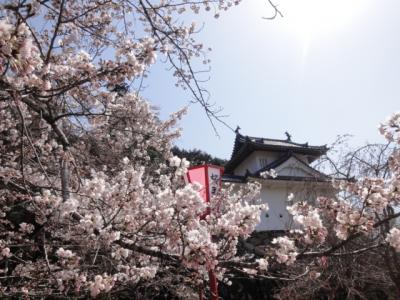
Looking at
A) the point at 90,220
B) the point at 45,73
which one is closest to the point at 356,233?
the point at 90,220

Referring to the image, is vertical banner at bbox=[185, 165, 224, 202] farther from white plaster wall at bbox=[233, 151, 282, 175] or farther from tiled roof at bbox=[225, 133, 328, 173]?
white plaster wall at bbox=[233, 151, 282, 175]

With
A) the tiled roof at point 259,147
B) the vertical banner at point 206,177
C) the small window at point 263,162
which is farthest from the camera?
the small window at point 263,162

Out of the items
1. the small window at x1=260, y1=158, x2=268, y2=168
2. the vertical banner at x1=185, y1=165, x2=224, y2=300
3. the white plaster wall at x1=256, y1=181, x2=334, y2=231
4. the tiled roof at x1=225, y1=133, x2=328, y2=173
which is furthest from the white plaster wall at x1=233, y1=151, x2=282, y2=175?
the vertical banner at x1=185, y1=165, x2=224, y2=300

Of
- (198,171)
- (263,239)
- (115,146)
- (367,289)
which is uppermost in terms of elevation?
(115,146)

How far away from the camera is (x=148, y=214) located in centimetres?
358

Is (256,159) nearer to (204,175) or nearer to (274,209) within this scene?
(274,209)

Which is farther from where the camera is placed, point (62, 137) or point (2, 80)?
point (62, 137)

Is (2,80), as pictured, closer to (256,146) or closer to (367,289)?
(367,289)

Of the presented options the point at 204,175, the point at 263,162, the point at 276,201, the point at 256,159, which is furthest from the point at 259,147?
the point at 204,175

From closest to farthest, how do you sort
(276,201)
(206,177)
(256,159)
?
(206,177) < (276,201) < (256,159)

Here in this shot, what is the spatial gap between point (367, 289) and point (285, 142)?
1699cm

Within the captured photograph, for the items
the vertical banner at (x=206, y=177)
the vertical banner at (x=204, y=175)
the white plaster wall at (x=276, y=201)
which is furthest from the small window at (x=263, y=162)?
the vertical banner at (x=204, y=175)

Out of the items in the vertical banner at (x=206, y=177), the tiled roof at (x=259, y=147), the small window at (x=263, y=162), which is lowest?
the vertical banner at (x=206, y=177)

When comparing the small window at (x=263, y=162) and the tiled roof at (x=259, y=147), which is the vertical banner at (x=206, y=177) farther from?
the small window at (x=263, y=162)
